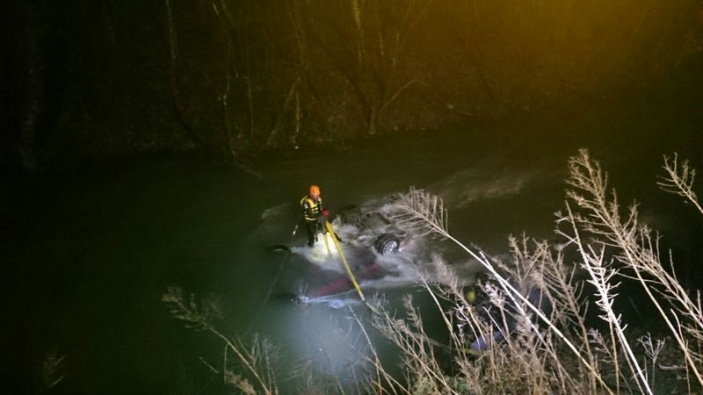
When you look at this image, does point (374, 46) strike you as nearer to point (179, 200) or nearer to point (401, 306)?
point (179, 200)

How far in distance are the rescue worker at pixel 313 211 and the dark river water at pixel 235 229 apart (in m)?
1.07

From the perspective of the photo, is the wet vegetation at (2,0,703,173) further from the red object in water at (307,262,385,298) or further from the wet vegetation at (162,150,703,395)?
the wet vegetation at (162,150,703,395)

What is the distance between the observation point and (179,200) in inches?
619

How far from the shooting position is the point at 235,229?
14.2 metres

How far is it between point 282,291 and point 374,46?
13913mm

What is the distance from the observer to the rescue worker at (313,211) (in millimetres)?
11516

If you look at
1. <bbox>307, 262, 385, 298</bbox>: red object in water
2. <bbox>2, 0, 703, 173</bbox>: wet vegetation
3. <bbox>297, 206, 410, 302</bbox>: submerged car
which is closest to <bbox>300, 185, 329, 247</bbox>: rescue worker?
<bbox>297, 206, 410, 302</bbox>: submerged car

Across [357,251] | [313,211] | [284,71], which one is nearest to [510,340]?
[313,211]

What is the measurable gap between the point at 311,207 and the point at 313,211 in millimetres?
115

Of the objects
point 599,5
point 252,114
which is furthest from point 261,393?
point 599,5

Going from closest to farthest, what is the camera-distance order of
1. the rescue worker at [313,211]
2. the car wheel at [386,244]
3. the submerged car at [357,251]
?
the rescue worker at [313,211], the submerged car at [357,251], the car wheel at [386,244]

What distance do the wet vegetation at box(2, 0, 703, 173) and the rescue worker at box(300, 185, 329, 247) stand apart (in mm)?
7363

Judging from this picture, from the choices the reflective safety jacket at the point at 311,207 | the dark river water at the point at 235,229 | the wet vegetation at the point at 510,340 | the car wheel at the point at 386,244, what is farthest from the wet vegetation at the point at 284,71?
the wet vegetation at the point at 510,340

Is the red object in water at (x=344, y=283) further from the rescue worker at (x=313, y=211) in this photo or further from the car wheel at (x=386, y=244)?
the rescue worker at (x=313, y=211)
